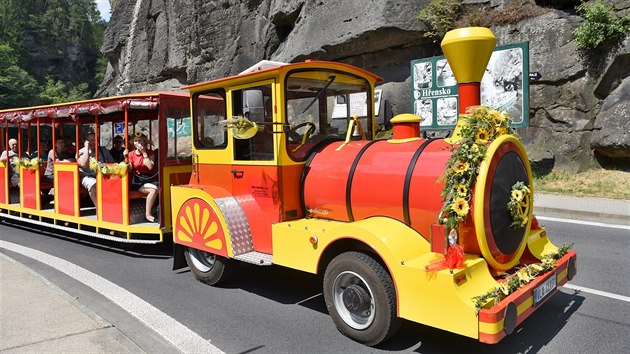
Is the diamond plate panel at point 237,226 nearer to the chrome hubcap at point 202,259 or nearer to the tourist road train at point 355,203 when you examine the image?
the tourist road train at point 355,203

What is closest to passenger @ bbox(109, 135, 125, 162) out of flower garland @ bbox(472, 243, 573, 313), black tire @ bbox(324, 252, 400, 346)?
black tire @ bbox(324, 252, 400, 346)

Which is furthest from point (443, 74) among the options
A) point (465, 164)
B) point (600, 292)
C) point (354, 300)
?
point (354, 300)

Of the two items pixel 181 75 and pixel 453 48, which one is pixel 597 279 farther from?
pixel 181 75

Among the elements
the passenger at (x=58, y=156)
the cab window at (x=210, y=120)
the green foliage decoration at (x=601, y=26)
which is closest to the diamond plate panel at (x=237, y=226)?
the cab window at (x=210, y=120)

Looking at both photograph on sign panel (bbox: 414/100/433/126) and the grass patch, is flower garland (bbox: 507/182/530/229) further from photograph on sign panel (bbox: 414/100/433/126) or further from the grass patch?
photograph on sign panel (bbox: 414/100/433/126)

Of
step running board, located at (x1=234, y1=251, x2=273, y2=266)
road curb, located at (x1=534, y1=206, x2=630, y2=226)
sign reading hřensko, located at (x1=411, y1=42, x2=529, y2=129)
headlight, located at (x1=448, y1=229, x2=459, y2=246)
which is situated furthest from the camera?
sign reading hřensko, located at (x1=411, y1=42, x2=529, y2=129)

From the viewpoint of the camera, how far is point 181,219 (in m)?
5.54

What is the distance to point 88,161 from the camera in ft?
24.9

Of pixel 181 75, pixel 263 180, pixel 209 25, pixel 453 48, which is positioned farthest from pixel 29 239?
pixel 181 75

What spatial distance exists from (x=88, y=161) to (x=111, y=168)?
0.86 m

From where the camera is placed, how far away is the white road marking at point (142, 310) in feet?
12.7

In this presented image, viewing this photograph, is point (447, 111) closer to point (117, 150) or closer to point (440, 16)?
point (440, 16)

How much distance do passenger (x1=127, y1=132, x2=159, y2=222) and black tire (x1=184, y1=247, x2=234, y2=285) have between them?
4.97ft

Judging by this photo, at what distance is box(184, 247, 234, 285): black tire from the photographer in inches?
207
